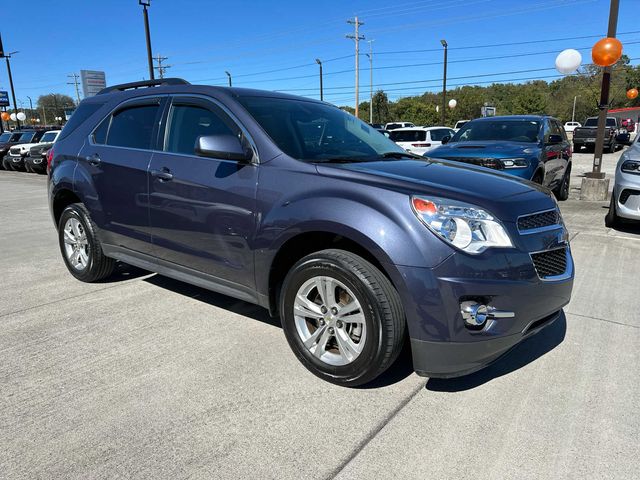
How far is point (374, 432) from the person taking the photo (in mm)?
2443

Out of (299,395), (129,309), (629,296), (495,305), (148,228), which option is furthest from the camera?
(629,296)

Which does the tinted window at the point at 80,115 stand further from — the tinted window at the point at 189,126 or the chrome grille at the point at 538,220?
the chrome grille at the point at 538,220

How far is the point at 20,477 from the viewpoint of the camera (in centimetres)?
211

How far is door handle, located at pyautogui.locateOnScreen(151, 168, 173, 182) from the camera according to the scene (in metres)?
3.55

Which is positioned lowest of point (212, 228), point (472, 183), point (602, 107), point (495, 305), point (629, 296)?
point (629, 296)

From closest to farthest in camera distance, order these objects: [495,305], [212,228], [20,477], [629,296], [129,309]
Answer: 1. [20,477]
2. [495,305]
3. [212,228]
4. [129,309]
5. [629,296]

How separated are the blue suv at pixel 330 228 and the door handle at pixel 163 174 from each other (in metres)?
0.01

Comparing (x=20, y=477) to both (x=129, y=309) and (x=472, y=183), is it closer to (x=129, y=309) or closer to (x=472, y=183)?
(x=129, y=309)

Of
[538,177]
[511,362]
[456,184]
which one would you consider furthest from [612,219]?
[456,184]

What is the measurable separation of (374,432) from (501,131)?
24.8 ft

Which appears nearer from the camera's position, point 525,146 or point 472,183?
point 472,183

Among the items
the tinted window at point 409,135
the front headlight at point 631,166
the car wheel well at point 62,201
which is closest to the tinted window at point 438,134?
the tinted window at point 409,135

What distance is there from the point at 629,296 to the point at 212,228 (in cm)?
376

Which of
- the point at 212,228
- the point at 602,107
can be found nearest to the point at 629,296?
the point at 212,228
